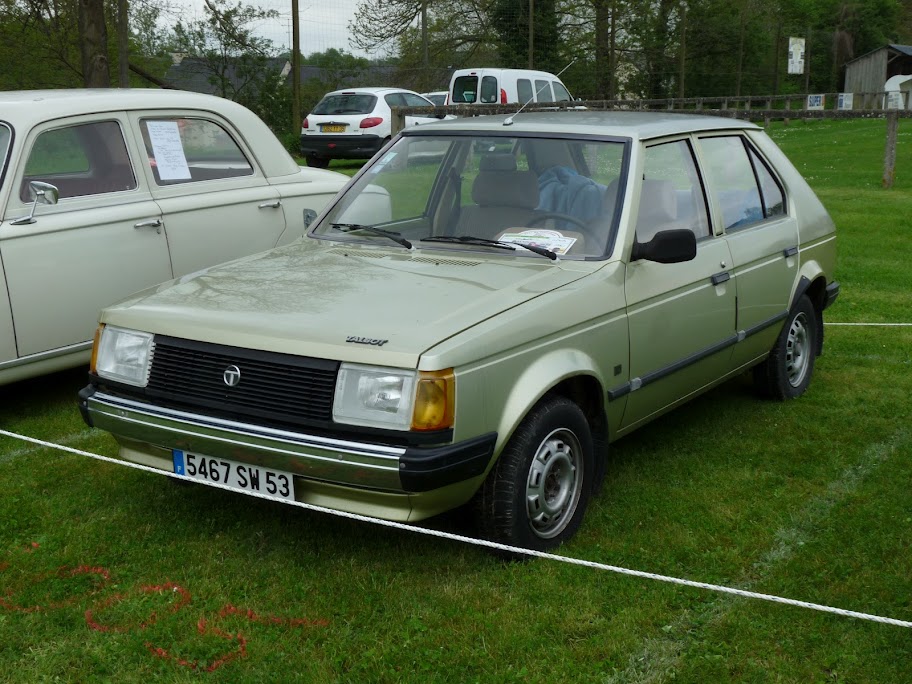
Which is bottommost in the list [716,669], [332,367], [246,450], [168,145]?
[716,669]

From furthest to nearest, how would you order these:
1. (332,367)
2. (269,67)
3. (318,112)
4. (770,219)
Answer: (269,67)
(318,112)
(770,219)
(332,367)

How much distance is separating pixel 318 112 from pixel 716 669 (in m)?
21.5

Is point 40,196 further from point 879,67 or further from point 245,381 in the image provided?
point 879,67

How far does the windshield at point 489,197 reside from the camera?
4.84 meters

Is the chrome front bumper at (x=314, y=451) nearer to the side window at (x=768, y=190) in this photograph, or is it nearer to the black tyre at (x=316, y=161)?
the side window at (x=768, y=190)

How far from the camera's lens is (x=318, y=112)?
23766 mm

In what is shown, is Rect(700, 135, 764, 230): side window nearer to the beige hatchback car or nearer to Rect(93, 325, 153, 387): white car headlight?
the beige hatchback car

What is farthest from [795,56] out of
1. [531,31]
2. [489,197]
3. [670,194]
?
[489,197]

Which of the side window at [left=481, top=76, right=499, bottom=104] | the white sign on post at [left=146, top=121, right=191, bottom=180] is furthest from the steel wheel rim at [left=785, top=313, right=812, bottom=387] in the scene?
the side window at [left=481, top=76, right=499, bottom=104]

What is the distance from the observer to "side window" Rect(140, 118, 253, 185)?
679 cm

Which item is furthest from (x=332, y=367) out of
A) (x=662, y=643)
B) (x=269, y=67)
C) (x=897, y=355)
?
(x=269, y=67)

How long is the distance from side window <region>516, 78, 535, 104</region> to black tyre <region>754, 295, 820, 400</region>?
68.6 feet

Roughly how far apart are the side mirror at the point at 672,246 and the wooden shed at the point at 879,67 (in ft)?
217

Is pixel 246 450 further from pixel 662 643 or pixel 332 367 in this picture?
pixel 662 643
